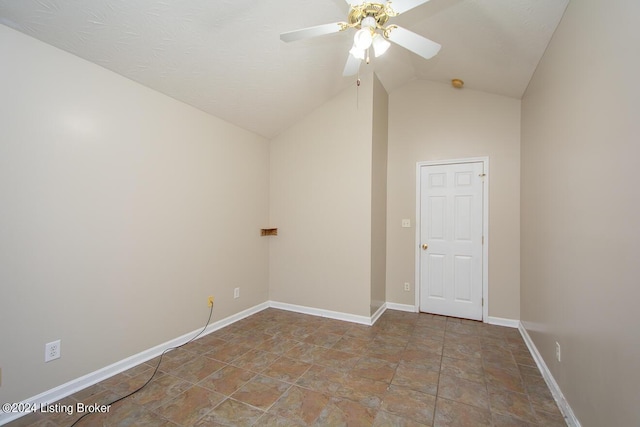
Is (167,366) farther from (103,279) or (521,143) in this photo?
(521,143)

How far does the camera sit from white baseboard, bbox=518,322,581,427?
66.1 inches

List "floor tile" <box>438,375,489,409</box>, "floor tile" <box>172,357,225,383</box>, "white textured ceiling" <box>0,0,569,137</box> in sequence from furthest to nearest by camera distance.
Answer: "floor tile" <box>172,357,225,383</box> < "floor tile" <box>438,375,489,409</box> < "white textured ceiling" <box>0,0,569,137</box>

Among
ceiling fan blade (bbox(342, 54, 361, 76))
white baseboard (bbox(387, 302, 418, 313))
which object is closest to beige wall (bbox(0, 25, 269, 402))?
ceiling fan blade (bbox(342, 54, 361, 76))

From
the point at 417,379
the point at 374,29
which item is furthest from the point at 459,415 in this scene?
the point at 374,29

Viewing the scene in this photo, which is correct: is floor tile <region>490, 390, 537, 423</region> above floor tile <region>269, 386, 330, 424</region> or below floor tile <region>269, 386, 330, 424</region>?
above

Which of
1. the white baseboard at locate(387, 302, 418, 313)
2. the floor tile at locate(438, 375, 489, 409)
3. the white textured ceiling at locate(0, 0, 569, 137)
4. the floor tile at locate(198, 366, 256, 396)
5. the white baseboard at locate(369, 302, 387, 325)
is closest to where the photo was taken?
the white textured ceiling at locate(0, 0, 569, 137)

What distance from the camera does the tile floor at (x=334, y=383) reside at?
69.0 inches

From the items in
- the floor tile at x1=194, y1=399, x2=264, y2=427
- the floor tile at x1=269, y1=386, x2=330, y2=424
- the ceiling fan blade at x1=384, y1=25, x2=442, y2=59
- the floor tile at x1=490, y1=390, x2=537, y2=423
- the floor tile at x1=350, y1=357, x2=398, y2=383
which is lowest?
the floor tile at x1=194, y1=399, x2=264, y2=427

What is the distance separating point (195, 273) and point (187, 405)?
130 centimetres

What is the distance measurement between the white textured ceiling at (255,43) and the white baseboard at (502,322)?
2698mm

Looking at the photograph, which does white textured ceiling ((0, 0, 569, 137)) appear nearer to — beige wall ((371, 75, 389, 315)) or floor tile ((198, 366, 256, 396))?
beige wall ((371, 75, 389, 315))

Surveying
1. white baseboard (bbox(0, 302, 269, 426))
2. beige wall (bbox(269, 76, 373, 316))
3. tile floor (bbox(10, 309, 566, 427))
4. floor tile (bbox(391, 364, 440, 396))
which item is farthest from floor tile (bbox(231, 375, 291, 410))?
beige wall (bbox(269, 76, 373, 316))

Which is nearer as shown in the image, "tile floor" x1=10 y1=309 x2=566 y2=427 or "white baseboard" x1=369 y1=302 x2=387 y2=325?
"tile floor" x1=10 y1=309 x2=566 y2=427

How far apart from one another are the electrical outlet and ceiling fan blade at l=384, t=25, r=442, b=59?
3087 millimetres
